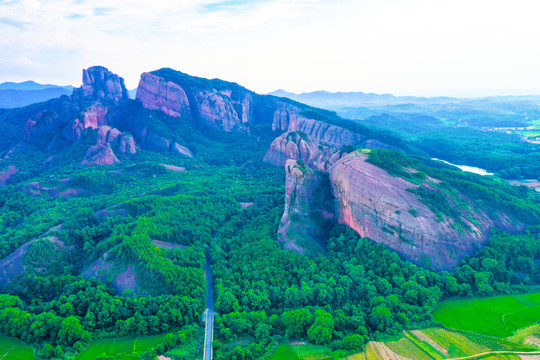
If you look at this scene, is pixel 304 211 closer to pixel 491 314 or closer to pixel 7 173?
pixel 491 314

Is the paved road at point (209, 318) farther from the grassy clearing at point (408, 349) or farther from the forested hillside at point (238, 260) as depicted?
the grassy clearing at point (408, 349)

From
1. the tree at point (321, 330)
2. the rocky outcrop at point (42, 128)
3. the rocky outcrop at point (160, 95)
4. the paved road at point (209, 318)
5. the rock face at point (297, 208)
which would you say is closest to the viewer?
the tree at point (321, 330)

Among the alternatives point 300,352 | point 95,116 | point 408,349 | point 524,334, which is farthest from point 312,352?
point 95,116

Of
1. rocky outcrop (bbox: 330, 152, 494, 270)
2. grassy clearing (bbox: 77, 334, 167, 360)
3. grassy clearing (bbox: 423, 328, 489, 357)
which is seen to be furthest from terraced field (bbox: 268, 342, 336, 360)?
rocky outcrop (bbox: 330, 152, 494, 270)

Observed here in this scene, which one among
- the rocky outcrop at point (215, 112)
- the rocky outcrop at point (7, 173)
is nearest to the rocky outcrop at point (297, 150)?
the rocky outcrop at point (215, 112)

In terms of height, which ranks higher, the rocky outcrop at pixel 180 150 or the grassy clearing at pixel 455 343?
the rocky outcrop at pixel 180 150

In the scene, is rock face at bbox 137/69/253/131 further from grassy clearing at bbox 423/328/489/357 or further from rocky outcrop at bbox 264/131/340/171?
grassy clearing at bbox 423/328/489/357

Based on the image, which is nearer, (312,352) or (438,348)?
(438,348)
